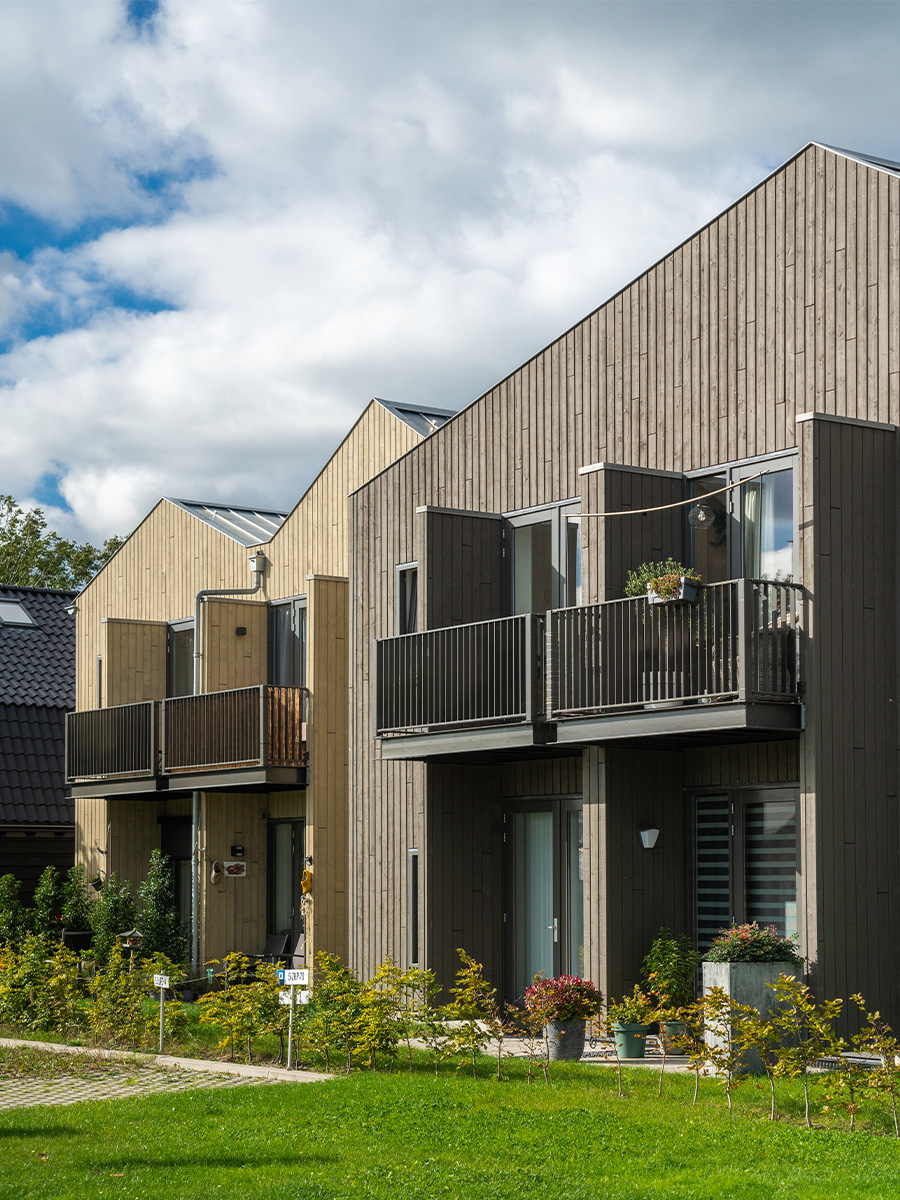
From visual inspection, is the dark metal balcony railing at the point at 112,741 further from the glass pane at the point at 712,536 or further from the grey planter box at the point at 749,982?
the grey planter box at the point at 749,982

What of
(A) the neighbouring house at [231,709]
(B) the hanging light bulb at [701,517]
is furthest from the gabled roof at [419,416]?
(B) the hanging light bulb at [701,517]

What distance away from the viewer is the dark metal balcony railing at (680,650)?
47.0ft

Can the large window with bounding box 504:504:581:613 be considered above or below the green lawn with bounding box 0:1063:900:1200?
above

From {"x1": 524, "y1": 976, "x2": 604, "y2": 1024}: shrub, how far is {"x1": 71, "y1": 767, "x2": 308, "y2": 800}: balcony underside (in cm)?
775

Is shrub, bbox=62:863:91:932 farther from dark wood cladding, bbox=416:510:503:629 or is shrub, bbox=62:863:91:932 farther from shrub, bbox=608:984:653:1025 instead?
shrub, bbox=608:984:653:1025

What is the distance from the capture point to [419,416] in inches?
887

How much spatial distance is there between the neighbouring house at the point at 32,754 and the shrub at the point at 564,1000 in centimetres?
1538

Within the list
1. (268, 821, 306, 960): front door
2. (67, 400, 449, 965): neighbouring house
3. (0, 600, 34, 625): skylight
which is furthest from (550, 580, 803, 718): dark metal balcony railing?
(0, 600, 34, 625): skylight

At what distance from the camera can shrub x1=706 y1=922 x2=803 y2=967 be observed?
1378 centimetres

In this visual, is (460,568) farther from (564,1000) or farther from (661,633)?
(564,1000)

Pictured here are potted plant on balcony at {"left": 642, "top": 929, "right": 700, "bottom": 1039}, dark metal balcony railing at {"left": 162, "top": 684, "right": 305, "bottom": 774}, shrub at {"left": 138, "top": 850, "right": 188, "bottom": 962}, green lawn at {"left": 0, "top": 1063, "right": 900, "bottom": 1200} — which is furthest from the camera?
shrub at {"left": 138, "top": 850, "right": 188, "bottom": 962}

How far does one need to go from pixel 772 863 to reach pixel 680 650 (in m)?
2.39

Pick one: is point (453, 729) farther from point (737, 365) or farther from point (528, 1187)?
point (528, 1187)

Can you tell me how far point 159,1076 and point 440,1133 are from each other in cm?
420
